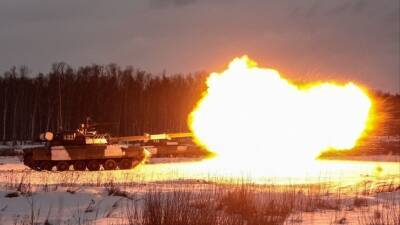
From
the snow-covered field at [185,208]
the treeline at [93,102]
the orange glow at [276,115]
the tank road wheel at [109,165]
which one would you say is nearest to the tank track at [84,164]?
the tank road wheel at [109,165]

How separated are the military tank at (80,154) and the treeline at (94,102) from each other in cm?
3936

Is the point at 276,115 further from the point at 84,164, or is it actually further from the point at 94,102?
the point at 94,102

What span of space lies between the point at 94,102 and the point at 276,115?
58.8m

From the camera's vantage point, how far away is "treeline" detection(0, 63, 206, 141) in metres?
81.2

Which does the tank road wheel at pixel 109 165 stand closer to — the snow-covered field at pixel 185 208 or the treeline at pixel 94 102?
the snow-covered field at pixel 185 208

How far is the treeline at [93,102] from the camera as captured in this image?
81188 mm

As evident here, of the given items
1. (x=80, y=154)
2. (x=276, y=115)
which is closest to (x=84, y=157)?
(x=80, y=154)

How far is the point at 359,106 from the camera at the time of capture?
26.3m

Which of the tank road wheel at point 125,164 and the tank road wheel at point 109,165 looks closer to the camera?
the tank road wheel at point 109,165

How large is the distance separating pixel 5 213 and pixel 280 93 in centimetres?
1996

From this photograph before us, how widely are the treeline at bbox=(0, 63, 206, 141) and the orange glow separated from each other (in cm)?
4402

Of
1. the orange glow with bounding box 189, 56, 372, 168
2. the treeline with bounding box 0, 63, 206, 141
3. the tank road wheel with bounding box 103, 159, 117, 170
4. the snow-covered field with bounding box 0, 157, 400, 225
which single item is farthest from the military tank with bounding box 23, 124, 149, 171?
the treeline with bounding box 0, 63, 206, 141

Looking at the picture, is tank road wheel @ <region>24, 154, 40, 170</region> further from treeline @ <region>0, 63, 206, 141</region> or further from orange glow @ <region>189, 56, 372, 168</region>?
treeline @ <region>0, 63, 206, 141</region>

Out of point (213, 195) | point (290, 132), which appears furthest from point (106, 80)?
point (213, 195)
